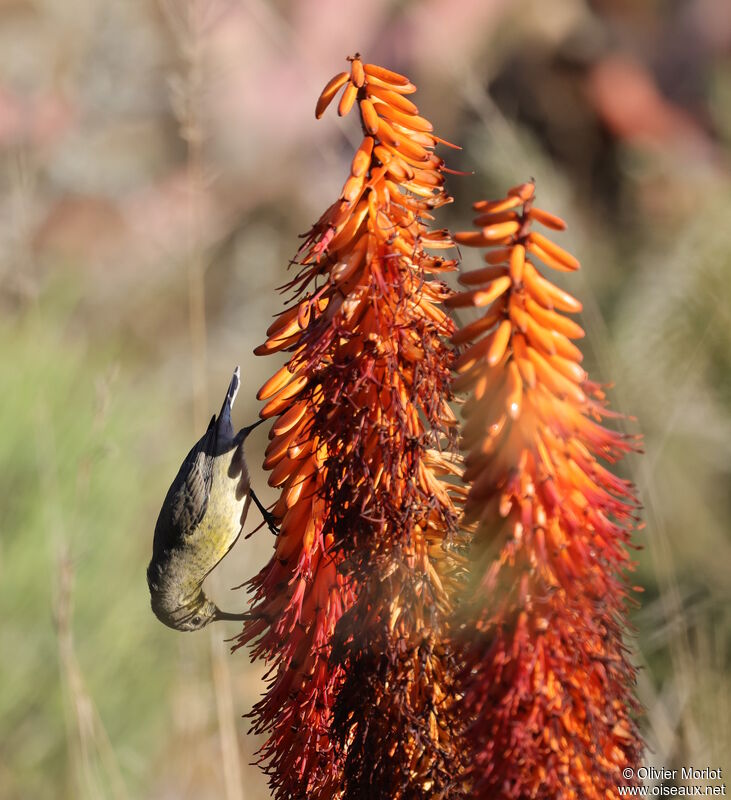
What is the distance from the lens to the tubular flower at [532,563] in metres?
1.30

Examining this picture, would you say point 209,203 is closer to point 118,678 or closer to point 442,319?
point 118,678

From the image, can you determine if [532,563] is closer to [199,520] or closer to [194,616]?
[199,520]

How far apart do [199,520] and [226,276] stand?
23.7ft

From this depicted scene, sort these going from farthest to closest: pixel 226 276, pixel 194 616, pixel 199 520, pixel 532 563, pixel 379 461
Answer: pixel 226 276 < pixel 194 616 < pixel 199 520 < pixel 379 461 < pixel 532 563

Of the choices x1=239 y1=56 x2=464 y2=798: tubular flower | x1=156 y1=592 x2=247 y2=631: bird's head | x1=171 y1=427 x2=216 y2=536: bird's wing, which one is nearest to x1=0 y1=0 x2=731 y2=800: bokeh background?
x1=156 y1=592 x2=247 y2=631: bird's head

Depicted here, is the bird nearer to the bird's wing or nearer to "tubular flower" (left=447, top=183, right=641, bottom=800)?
the bird's wing

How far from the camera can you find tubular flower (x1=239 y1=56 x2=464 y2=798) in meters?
1.50

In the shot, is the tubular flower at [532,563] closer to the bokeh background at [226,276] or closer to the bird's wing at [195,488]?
the bokeh background at [226,276]

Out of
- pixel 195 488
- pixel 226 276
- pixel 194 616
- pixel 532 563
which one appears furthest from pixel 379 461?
pixel 226 276

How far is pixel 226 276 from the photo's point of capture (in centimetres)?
982

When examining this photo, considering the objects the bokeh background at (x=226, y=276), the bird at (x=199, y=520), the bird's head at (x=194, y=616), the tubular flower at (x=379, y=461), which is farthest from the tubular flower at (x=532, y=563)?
the bird's head at (x=194, y=616)

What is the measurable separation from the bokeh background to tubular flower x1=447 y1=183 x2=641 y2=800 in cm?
90

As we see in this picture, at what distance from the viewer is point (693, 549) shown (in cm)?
436

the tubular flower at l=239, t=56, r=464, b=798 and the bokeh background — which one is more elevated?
the bokeh background
